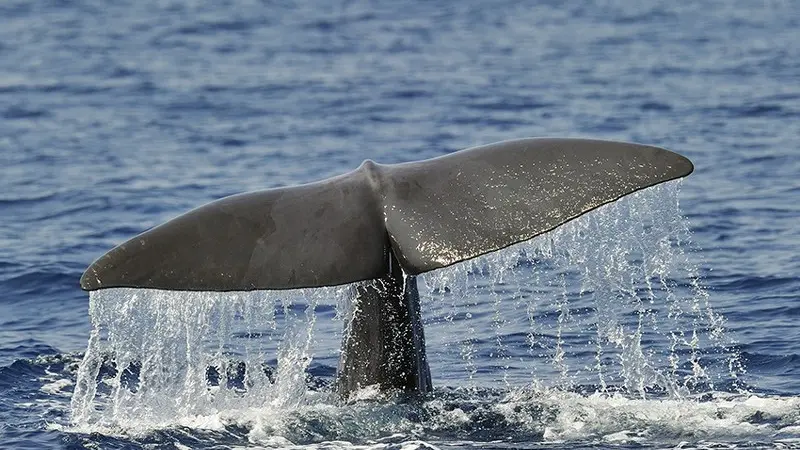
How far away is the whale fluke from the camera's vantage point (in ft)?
20.9

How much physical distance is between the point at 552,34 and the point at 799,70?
6461mm

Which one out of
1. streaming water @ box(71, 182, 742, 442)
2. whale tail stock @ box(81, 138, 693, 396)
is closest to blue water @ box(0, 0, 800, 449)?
streaming water @ box(71, 182, 742, 442)

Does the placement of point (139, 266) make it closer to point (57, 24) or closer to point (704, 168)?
point (704, 168)

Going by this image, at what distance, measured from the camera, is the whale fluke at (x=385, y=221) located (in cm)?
638

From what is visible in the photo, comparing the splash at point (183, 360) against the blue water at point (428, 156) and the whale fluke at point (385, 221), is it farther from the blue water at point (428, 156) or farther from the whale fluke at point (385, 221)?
the whale fluke at point (385, 221)

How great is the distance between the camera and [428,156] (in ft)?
56.3

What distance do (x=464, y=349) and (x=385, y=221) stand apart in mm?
3074

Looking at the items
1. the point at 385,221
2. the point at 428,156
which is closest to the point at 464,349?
the point at 385,221

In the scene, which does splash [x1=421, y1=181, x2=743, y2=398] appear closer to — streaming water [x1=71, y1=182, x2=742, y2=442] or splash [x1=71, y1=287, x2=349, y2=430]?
streaming water [x1=71, y1=182, x2=742, y2=442]

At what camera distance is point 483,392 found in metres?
8.16

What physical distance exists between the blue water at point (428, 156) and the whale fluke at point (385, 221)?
0.27 metres

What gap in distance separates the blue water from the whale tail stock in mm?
264

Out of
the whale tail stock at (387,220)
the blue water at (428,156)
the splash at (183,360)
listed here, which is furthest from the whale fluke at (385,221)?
the blue water at (428,156)

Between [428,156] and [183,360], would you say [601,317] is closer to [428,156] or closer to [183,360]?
[183,360]
